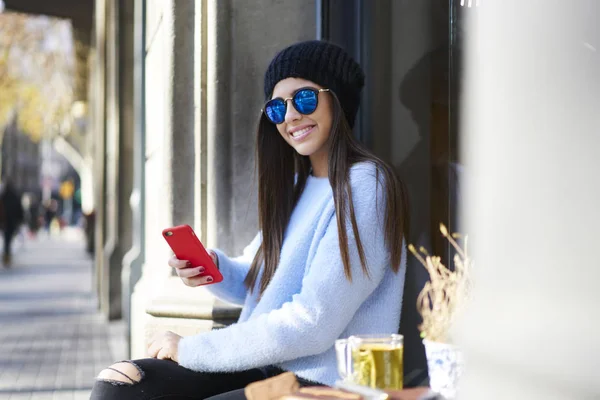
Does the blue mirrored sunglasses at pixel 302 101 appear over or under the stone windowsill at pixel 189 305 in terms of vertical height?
over

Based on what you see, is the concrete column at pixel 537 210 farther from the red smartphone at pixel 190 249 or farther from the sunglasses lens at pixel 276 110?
the red smartphone at pixel 190 249

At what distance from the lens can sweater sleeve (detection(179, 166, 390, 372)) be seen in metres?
2.46

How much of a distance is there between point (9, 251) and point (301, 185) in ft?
56.5

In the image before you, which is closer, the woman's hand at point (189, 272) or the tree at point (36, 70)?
the woman's hand at point (189, 272)

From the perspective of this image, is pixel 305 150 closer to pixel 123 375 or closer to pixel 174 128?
pixel 123 375

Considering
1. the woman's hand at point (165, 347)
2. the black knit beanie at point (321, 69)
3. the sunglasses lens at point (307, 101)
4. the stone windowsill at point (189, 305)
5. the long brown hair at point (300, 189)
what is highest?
the black knit beanie at point (321, 69)

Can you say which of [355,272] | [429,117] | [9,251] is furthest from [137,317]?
[9,251]

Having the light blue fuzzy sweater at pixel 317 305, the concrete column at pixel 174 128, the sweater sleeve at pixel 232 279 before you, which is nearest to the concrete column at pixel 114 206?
the concrete column at pixel 174 128

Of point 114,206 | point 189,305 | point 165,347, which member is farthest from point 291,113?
point 114,206

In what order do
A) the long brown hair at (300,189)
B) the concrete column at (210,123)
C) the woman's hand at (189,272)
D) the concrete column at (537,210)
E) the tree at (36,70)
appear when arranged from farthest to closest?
the tree at (36,70)
the concrete column at (210,123)
the woman's hand at (189,272)
the long brown hair at (300,189)
the concrete column at (537,210)

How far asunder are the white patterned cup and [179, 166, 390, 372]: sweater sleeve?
464mm

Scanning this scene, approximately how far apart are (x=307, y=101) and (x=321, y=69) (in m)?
0.14

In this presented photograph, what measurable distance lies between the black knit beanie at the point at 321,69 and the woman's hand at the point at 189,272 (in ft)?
2.38

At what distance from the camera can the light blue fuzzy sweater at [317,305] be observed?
2.47m
